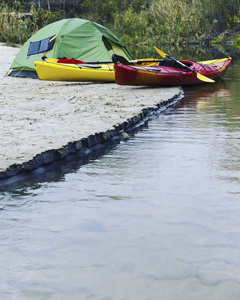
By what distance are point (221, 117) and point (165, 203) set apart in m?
3.81

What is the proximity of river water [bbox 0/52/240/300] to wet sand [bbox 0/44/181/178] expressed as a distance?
21 centimetres

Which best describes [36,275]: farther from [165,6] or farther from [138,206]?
[165,6]

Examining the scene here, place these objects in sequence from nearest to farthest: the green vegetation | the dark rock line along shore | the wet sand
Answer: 1. the dark rock line along shore
2. the wet sand
3. the green vegetation

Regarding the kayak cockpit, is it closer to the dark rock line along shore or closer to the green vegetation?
the dark rock line along shore

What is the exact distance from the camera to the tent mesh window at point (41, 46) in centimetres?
1241

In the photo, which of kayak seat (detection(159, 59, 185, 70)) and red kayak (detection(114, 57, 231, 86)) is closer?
red kayak (detection(114, 57, 231, 86))

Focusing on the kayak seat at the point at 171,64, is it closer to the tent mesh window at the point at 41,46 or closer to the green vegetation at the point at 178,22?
the tent mesh window at the point at 41,46

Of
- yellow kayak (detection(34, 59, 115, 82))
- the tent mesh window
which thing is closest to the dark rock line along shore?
yellow kayak (detection(34, 59, 115, 82))

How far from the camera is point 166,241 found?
2783mm

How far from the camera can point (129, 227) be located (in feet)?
9.84

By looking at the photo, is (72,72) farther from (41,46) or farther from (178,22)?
(178,22)

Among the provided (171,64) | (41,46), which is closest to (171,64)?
(171,64)

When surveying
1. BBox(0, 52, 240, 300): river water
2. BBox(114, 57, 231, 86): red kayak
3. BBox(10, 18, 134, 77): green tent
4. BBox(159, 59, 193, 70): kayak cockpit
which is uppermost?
BBox(10, 18, 134, 77): green tent

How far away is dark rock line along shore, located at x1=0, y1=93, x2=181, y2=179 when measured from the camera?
156 inches
